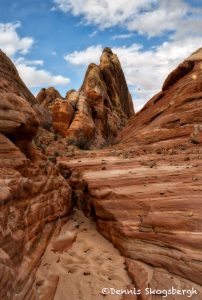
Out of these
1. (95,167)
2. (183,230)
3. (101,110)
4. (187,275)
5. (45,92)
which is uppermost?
(45,92)

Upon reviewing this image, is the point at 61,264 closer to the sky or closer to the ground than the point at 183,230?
closer to the ground

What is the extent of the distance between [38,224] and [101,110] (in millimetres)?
27051

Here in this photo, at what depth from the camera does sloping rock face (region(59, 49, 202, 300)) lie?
6.12 metres

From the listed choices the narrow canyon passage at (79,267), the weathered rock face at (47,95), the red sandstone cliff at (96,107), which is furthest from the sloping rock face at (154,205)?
the weathered rock face at (47,95)

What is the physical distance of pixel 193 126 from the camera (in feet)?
45.9

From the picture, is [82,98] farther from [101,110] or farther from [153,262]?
[153,262]

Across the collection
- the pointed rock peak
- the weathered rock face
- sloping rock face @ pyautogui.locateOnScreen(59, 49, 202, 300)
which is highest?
the pointed rock peak

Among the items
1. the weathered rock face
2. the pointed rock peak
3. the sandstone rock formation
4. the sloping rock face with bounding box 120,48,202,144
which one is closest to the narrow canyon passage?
the sandstone rock formation

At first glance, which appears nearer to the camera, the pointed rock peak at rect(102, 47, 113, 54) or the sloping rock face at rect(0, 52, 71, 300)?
the sloping rock face at rect(0, 52, 71, 300)

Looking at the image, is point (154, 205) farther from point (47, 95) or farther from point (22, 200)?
point (47, 95)

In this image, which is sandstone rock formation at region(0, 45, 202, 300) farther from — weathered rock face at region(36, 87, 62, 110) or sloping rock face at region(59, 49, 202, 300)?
weathered rock face at region(36, 87, 62, 110)

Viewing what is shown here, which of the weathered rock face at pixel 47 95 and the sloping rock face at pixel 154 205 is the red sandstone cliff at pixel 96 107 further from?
the sloping rock face at pixel 154 205

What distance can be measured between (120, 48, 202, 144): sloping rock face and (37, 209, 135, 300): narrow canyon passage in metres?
7.53

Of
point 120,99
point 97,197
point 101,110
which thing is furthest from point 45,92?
point 97,197
